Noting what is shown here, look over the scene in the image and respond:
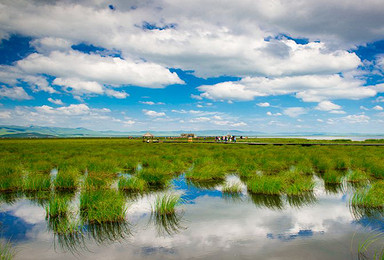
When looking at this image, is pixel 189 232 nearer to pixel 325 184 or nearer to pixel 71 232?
pixel 71 232

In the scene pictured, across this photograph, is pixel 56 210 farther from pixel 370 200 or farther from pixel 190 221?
pixel 370 200

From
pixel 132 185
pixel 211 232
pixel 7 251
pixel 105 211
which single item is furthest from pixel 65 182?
pixel 211 232

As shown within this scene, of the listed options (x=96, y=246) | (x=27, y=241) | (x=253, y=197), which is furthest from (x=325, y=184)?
(x=27, y=241)

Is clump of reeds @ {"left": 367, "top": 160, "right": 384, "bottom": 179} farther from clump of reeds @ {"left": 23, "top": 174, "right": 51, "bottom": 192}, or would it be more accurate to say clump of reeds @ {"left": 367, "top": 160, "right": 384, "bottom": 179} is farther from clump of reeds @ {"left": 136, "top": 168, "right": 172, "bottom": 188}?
clump of reeds @ {"left": 23, "top": 174, "right": 51, "bottom": 192}

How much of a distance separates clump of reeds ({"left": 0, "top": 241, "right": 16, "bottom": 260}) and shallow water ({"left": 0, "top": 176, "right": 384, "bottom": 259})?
145 millimetres

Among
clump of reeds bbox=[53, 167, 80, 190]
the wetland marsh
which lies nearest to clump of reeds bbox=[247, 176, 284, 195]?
the wetland marsh

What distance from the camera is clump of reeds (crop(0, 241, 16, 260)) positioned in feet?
17.7

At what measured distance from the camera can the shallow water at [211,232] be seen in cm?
575

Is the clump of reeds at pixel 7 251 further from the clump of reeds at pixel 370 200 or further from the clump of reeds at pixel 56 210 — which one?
the clump of reeds at pixel 370 200

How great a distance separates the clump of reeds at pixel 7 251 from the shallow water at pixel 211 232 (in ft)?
0.48

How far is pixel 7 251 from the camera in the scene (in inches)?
228

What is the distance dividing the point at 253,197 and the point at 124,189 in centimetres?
654

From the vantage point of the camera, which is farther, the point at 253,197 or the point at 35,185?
the point at 35,185

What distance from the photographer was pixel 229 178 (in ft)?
49.2
